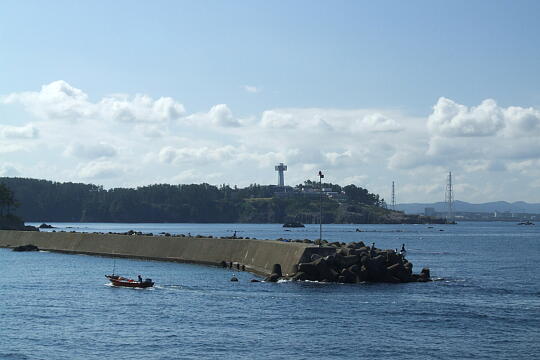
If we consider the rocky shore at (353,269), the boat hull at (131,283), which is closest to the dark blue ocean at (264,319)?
the boat hull at (131,283)

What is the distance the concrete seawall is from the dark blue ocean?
10.6 ft

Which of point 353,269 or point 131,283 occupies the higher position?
point 353,269

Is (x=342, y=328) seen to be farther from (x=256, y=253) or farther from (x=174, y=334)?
(x=256, y=253)

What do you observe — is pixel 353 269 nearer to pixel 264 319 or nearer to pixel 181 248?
pixel 264 319

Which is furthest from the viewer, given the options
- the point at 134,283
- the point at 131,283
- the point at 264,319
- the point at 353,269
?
the point at 353,269

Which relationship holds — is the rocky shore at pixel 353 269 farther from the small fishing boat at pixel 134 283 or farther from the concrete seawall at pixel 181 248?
the small fishing boat at pixel 134 283

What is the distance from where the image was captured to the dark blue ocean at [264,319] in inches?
1368

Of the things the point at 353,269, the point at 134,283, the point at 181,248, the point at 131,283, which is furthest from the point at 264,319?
the point at 181,248

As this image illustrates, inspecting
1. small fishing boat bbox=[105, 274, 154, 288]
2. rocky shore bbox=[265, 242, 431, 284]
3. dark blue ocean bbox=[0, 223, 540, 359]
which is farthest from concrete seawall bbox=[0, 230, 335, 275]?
small fishing boat bbox=[105, 274, 154, 288]

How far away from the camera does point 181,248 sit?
272 ft

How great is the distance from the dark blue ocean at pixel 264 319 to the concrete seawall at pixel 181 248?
10.6 feet

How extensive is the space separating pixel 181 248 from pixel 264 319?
137ft

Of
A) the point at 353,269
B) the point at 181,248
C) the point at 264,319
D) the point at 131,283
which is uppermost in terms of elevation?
the point at 181,248

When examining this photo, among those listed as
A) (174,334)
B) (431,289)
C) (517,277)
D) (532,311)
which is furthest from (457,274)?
(174,334)
